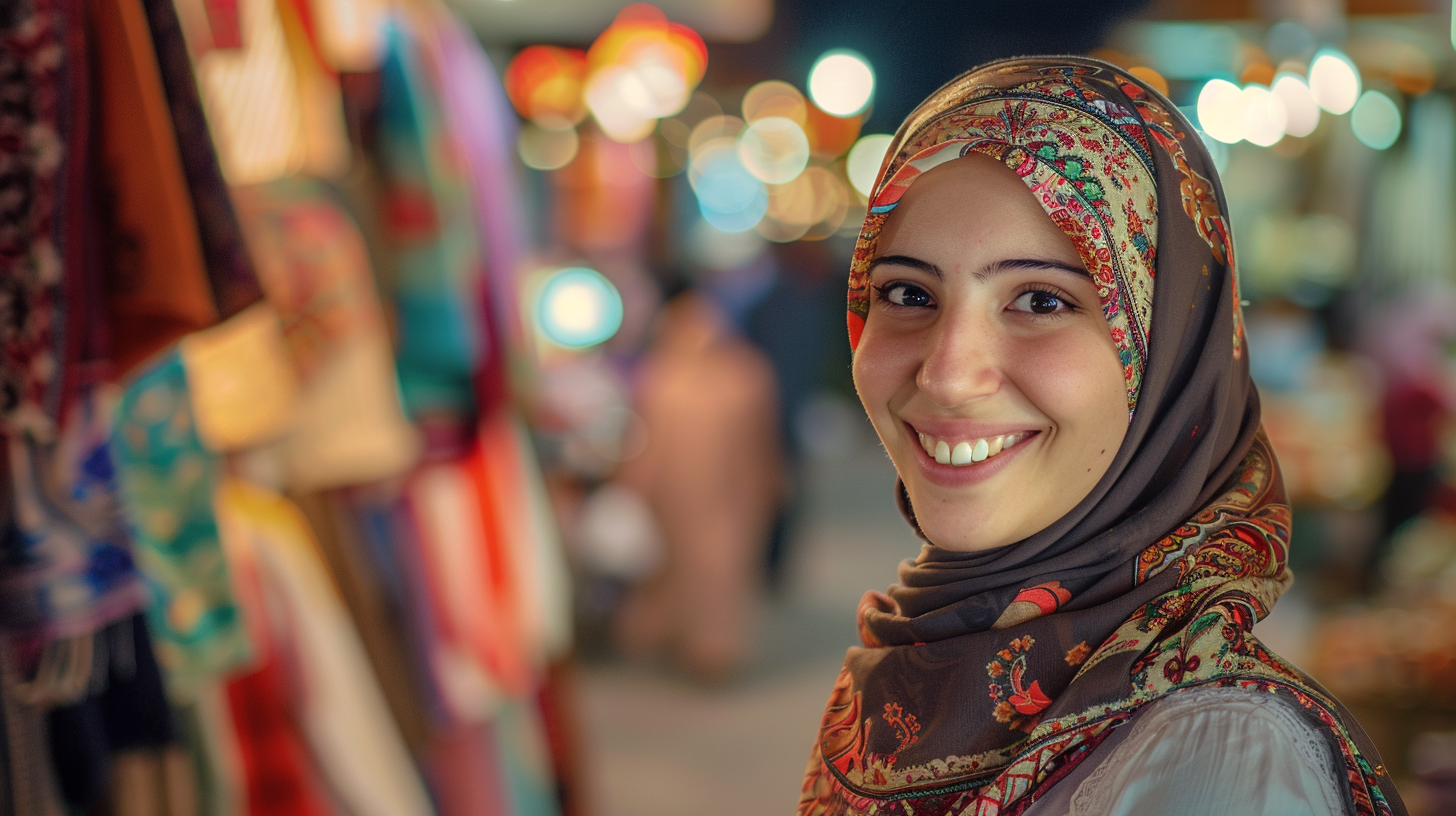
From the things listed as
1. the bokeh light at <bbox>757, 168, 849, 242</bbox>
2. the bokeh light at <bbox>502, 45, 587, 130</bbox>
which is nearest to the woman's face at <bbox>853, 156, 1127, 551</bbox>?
the bokeh light at <bbox>502, 45, 587, 130</bbox>

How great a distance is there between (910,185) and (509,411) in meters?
1.66

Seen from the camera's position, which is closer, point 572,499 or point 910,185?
point 910,185

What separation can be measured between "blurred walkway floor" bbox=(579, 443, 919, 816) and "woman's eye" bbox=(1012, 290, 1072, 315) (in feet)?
10.1

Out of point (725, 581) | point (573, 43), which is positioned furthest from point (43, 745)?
point (573, 43)

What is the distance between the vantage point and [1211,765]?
0.91m

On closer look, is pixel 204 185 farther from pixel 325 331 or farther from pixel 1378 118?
pixel 1378 118

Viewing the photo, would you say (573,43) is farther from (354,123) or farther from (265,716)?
(265,716)

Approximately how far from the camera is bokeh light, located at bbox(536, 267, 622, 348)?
8070 millimetres

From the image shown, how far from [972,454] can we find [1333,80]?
17.9 feet

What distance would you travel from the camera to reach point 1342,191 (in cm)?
804

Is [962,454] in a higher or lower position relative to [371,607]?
higher

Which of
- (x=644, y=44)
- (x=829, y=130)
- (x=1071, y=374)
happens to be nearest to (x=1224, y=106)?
(x=644, y=44)

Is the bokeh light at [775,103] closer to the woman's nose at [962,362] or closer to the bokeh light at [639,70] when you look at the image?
the bokeh light at [639,70]

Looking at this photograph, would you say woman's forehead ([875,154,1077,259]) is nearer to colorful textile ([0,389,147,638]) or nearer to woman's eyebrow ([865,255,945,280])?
woman's eyebrow ([865,255,945,280])
